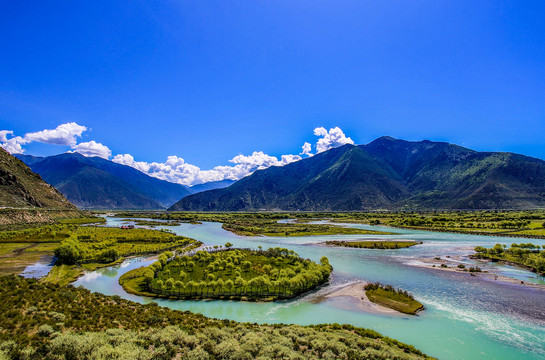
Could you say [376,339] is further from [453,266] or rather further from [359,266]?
[453,266]

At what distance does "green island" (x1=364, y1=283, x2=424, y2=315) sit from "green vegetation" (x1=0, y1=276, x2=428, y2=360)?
12.5 meters

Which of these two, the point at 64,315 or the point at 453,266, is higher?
the point at 64,315

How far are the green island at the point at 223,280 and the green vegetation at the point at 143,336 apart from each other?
13.4 metres

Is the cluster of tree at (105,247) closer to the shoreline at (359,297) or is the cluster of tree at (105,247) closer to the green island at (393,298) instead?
the shoreline at (359,297)

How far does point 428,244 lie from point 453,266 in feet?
130

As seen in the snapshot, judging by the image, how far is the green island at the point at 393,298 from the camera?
4250cm

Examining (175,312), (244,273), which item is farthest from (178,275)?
(175,312)

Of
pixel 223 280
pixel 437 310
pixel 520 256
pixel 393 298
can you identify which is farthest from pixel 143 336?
pixel 520 256

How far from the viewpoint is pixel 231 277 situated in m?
57.8

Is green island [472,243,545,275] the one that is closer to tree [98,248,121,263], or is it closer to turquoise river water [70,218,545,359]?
turquoise river water [70,218,545,359]

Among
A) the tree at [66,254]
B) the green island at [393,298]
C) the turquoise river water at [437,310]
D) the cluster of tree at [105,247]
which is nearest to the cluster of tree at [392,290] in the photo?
the green island at [393,298]

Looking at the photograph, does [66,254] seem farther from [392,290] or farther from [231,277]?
[392,290]

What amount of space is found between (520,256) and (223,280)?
260 feet

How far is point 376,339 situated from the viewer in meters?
32.2
